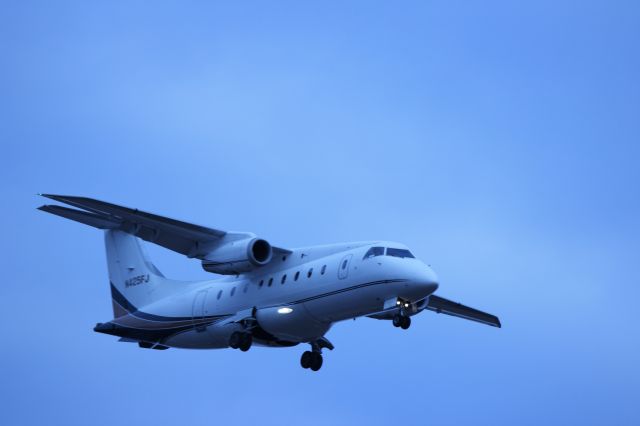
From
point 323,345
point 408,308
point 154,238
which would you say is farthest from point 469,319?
point 154,238

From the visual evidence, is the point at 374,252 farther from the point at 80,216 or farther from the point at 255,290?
the point at 80,216

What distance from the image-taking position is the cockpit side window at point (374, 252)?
72.7 ft

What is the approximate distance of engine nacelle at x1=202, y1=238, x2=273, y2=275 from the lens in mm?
23547

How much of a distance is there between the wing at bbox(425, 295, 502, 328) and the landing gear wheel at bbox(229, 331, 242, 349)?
562 centimetres

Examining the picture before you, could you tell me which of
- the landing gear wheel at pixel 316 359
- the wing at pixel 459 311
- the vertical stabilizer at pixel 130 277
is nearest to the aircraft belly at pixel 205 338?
the vertical stabilizer at pixel 130 277

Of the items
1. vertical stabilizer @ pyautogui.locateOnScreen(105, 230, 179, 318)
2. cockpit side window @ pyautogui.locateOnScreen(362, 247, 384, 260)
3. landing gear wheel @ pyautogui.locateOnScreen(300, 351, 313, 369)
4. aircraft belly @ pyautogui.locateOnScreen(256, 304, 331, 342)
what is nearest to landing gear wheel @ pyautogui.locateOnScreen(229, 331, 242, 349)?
aircraft belly @ pyautogui.locateOnScreen(256, 304, 331, 342)

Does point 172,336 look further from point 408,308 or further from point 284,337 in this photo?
point 408,308

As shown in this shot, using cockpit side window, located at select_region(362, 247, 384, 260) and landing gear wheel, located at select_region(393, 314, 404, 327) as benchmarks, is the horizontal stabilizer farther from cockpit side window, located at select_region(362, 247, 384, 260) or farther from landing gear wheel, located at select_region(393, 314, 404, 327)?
landing gear wheel, located at select_region(393, 314, 404, 327)

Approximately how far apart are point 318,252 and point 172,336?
15.0ft

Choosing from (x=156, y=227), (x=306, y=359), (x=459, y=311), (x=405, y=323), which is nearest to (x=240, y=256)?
(x=156, y=227)

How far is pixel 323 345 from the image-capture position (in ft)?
82.7

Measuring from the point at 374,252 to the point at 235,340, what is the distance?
3.97 metres

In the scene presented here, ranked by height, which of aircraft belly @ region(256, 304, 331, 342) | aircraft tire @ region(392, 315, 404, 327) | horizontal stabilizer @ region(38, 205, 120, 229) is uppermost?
horizontal stabilizer @ region(38, 205, 120, 229)

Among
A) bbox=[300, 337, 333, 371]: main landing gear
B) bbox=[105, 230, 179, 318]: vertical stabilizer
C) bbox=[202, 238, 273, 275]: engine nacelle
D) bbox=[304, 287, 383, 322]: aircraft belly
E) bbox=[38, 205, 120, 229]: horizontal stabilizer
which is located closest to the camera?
bbox=[304, 287, 383, 322]: aircraft belly
